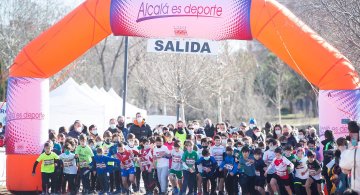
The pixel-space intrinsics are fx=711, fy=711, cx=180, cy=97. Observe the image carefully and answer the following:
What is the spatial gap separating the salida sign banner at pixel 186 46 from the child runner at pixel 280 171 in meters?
2.72

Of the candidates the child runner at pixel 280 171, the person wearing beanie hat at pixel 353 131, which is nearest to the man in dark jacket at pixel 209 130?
the child runner at pixel 280 171

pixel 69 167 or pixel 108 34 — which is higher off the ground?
pixel 108 34

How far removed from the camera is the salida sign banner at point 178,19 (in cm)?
1580

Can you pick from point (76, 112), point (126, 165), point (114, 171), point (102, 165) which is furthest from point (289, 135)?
point (76, 112)

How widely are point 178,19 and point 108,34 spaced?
5.46 feet

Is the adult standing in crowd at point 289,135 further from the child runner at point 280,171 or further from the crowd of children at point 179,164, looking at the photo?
the child runner at point 280,171

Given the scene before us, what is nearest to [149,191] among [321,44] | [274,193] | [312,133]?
[274,193]

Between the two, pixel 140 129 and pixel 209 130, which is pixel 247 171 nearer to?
pixel 209 130

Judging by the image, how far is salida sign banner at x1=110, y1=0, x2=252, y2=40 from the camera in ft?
51.9

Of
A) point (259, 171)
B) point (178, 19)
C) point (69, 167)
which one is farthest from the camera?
point (69, 167)

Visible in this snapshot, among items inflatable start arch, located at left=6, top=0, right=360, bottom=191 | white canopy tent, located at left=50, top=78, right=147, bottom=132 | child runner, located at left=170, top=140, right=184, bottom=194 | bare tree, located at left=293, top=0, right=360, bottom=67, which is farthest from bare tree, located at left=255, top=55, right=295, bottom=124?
inflatable start arch, located at left=6, top=0, right=360, bottom=191

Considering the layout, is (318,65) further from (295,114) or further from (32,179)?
(295,114)

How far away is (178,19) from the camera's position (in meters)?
16.1

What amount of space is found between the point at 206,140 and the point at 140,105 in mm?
36668
